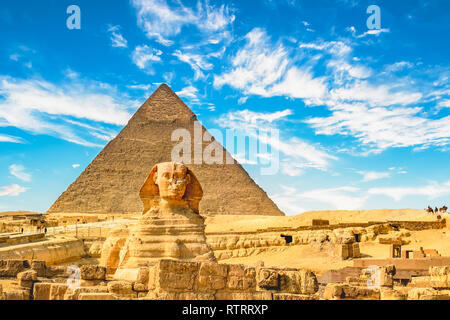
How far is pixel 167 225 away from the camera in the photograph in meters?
7.07

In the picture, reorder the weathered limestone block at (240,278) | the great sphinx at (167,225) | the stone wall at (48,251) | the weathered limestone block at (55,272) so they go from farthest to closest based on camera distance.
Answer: the stone wall at (48,251) → the great sphinx at (167,225) → the weathered limestone block at (55,272) → the weathered limestone block at (240,278)

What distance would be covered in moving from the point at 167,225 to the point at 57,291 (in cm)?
288

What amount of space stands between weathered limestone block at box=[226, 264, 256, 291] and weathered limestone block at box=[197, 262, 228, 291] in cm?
4

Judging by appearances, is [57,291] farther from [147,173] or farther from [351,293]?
[147,173]

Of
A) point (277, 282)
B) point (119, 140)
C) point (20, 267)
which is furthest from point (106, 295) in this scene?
point (119, 140)

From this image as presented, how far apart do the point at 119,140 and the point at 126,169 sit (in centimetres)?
795

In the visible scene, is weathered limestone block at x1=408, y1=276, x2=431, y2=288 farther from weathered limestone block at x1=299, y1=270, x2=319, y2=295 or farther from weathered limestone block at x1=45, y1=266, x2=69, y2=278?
weathered limestone block at x1=45, y1=266, x2=69, y2=278

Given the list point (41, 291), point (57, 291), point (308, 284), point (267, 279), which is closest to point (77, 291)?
point (57, 291)

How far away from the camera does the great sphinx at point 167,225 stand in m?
6.77

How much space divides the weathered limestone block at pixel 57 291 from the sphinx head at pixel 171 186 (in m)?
3.12

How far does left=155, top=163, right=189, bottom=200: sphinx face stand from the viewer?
730 cm

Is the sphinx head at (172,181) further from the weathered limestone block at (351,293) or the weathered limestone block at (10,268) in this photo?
the weathered limestone block at (351,293)

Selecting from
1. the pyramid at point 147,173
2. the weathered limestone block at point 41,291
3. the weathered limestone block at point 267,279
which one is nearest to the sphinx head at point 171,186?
the weathered limestone block at point 41,291
